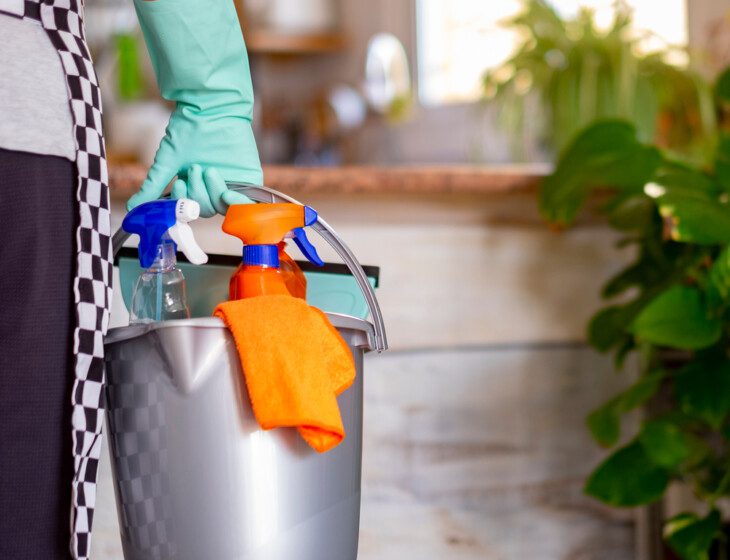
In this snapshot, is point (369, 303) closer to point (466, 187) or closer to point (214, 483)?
point (214, 483)

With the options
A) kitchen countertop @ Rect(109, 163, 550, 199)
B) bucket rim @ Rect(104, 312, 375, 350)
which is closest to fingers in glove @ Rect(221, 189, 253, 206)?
bucket rim @ Rect(104, 312, 375, 350)

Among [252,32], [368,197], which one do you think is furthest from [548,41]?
[252,32]

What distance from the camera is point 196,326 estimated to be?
68 centimetres

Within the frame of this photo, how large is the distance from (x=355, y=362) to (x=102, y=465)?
0.58 metres

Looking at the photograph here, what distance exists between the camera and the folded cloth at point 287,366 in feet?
2.16

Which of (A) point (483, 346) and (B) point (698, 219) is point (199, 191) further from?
(A) point (483, 346)

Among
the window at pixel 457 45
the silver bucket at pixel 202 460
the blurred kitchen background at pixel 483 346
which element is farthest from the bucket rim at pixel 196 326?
the window at pixel 457 45

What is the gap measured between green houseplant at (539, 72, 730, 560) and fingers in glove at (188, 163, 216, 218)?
0.62 meters

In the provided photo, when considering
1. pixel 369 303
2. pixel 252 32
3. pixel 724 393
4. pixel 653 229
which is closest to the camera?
pixel 369 303

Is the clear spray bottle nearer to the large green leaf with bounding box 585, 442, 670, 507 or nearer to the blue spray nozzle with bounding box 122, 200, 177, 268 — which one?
the blue spray nozzle with bounding box 122, 200, 177, 268

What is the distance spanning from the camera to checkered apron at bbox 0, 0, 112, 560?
0.70 m

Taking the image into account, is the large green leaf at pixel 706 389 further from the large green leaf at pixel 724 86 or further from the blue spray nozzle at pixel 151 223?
the blue spray nozzle at pixel 151 223

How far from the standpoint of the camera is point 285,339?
26.5 inches

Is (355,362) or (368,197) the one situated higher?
(368,197)
